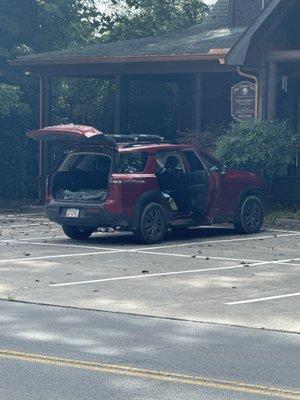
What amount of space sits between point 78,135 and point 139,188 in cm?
154

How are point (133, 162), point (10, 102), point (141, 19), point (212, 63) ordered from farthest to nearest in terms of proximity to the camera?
point (141, 19) < point (10, 102) < point (212, 63) < point (133, 162)

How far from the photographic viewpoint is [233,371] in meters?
9.37

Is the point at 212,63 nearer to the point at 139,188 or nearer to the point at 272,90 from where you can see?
the point at 272,90

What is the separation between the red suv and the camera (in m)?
19.7

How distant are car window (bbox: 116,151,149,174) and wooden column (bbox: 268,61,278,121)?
24.3 feet

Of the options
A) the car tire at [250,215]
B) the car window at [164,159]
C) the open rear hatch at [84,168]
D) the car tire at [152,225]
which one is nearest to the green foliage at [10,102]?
the open rear hatch at [84,168]

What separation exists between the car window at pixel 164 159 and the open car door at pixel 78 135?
1035mm

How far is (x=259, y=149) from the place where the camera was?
25469 mm

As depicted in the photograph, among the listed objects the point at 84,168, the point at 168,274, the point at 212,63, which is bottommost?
the point at 168,274

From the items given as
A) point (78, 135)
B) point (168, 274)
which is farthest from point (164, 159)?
point (168, 274)

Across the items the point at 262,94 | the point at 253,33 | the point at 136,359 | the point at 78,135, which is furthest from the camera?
the point at 262,94

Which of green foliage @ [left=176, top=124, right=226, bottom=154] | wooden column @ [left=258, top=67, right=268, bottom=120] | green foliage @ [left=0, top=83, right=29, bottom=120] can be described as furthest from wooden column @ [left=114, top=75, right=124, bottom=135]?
wooden column @ [left=258, top=67, right=268, bottom=120]

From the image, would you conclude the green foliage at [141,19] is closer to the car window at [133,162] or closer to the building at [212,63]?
the building at [212,63]

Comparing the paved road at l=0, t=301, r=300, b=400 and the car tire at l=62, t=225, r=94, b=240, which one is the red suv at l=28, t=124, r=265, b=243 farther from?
the paved road at l=0, t=301, r=300, b=400
